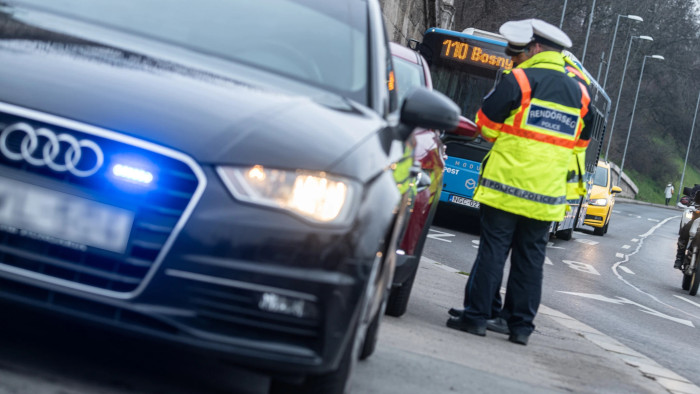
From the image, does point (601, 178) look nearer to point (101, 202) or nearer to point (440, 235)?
point (440, 235)

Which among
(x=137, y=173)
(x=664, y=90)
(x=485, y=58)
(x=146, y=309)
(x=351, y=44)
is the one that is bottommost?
(x=146, y=309)

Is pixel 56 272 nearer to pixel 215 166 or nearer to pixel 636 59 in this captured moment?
pixel 215 166

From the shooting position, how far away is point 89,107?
357 cm

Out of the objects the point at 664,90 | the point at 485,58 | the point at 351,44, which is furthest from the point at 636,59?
the point at 351,44

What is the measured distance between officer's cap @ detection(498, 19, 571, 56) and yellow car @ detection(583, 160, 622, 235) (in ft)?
78.9

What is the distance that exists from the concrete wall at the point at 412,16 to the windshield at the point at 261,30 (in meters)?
20.1

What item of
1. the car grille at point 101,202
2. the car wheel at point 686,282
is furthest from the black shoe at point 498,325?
the car wheel at point 686,282

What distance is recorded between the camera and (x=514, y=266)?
308 inches

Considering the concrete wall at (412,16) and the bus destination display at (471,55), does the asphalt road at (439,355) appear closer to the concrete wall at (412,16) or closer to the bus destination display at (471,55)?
the bus destination display at (471,55)

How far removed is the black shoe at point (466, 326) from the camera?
Result: 7703mm

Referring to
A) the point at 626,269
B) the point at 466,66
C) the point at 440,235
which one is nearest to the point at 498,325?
the point at 440,235

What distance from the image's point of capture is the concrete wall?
27609 millimetres

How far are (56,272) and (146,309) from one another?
11.1 inches

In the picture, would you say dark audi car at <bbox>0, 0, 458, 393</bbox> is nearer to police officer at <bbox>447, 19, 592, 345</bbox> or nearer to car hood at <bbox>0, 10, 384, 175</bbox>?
car hood at <bbox>0, 10, 384, 175</bbox>
